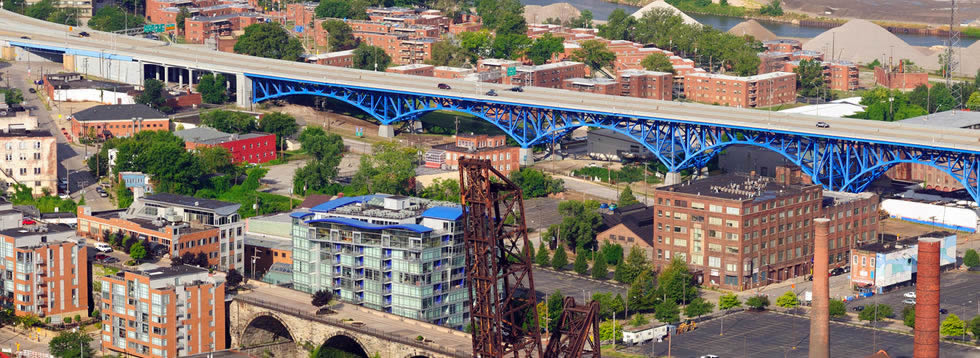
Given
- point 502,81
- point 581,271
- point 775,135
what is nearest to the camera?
point 581,271

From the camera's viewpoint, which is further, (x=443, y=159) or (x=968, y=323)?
(x=443, y=159)

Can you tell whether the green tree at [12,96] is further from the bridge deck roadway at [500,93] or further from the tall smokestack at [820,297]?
the tall smokestack at [820,297]

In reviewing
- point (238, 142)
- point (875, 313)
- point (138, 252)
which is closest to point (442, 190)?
point (238, 142)

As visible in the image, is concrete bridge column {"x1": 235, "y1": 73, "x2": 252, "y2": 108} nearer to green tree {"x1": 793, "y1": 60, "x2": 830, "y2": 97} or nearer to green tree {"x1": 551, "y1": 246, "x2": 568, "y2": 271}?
green tree {"x1": 793, "y1": 60, "x2": 830, "y2": 97}

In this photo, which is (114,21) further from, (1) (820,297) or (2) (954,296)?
(1) (820,297)

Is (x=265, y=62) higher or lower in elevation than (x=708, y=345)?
higher

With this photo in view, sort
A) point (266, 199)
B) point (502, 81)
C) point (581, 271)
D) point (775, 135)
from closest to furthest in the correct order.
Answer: point (581, 271) < point (266, 199) < point (775, 135) < point (502, 81)

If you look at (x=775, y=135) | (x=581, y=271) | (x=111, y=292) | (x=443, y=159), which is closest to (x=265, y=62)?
(x=443, y=159)

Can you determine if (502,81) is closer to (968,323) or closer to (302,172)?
(302,172)
